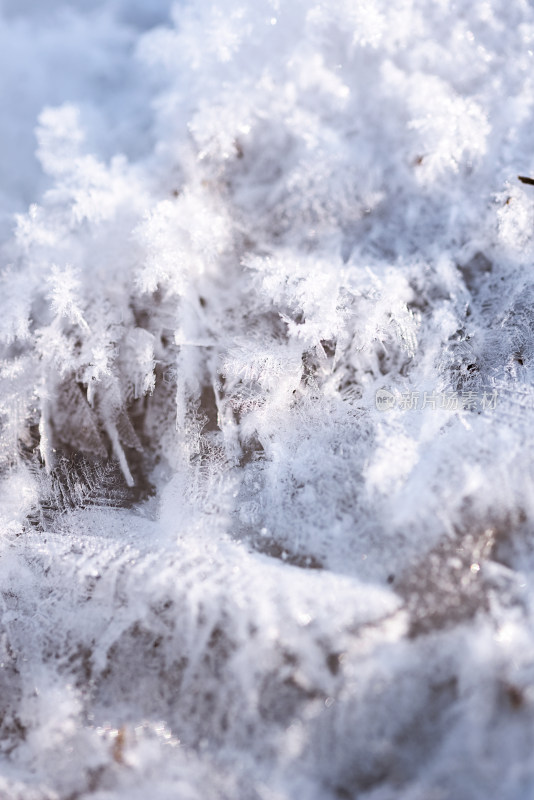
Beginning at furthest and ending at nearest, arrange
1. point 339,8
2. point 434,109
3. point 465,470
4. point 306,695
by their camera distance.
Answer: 1. point 339,8
2. point 434,109
3. point 465,470
4. point 306,695

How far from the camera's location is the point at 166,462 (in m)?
1.56

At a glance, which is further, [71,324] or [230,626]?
[71,324]

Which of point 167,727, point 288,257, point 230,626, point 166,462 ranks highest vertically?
point 288,257

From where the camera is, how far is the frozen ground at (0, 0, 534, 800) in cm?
109

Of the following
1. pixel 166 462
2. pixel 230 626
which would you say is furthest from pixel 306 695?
pixel 166 462

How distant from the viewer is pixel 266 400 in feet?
4.90

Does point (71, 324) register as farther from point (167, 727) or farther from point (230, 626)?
point (167, 727)

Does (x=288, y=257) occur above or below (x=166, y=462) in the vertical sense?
above

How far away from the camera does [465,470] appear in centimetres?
125

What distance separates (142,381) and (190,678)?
0.87 m

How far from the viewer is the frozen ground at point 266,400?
1.09m

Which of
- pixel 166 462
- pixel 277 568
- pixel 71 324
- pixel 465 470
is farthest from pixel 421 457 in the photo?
pixel 71 324

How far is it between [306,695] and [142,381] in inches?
39.9

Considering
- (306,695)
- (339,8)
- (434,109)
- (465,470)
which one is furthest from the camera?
(339,8)
